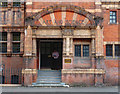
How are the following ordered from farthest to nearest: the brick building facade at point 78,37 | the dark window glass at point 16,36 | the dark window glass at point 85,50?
the dark window glass at point 16,36
the dark window glass at point 85,50
the brick building facade at point 78,37

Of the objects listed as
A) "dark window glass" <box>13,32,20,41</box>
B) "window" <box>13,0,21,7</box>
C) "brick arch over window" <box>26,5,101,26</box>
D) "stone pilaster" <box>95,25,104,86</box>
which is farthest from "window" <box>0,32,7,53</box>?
"stone pilaster" <box>95,25,104,86</box>

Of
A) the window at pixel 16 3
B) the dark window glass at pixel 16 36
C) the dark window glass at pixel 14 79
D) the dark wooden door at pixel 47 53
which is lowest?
the dark window glass at pixel 14 79

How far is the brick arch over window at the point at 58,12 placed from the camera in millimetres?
18844

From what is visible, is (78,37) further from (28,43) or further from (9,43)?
(9,43)

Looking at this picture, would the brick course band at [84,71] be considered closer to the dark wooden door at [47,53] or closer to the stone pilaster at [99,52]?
the stone pilaster at [99,52]

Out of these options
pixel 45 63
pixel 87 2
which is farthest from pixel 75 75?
pixel 87 2

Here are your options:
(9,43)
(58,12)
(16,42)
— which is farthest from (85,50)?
(9,43)

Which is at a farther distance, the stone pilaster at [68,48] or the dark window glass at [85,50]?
the dark window glass at [85,50]

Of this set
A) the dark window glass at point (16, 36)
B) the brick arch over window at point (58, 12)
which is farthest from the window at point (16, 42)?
the brick arch over window at point (58, 12)

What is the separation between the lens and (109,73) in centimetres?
1939

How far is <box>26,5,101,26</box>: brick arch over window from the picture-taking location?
18.8m

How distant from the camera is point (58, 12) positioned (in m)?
19.0

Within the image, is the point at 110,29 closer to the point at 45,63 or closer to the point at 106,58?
the point at 106,58

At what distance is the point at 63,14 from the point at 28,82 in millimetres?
7204
